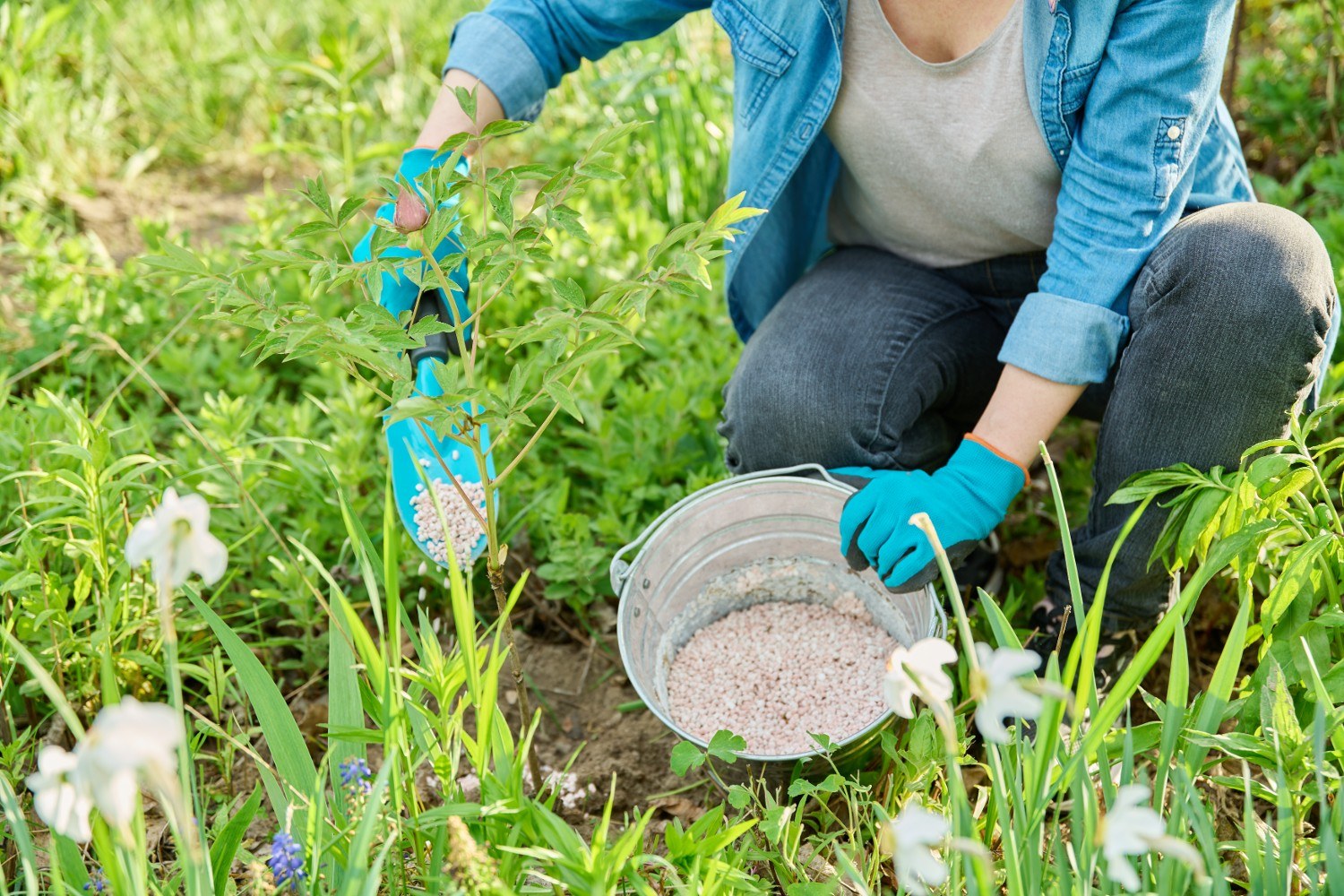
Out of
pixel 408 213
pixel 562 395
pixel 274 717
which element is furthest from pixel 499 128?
pixel 274 717

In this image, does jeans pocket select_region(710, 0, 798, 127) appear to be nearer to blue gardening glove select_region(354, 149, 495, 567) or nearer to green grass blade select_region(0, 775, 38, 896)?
blue gardening glove select_region(354, 149, 495, 567)

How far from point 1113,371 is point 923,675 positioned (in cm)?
101

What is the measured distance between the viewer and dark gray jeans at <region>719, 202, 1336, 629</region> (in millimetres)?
1362

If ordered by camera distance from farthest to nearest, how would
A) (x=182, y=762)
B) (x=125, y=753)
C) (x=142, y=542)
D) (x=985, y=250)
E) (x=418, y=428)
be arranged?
(x=985, y=250) → (x=418, y=428) → (x=182, y=762) → (x=142, y=542) → (x=125, y=753)

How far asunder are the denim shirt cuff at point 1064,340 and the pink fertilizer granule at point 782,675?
1.50ft

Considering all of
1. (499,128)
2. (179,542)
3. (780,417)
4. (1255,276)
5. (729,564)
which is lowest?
(729,564)

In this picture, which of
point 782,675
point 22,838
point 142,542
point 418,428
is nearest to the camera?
point 142,542

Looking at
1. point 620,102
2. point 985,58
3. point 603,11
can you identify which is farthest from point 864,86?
point 620,102

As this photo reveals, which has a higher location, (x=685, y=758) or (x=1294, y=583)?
(x=1294, y=583)

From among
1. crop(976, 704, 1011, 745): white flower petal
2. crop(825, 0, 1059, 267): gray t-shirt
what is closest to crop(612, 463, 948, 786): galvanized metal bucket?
crop(825, 0, 1059, 267): gray t-shirt

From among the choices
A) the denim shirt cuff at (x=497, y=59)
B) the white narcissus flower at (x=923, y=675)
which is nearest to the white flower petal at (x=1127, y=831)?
the white narcissus flower at (x=923, y=675)

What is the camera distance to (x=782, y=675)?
5.18 feet

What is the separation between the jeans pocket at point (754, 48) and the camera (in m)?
1.57

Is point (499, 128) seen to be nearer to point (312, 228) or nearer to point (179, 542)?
point (312, 228)
